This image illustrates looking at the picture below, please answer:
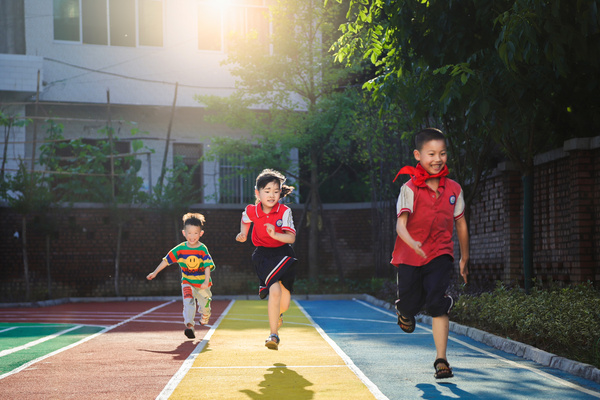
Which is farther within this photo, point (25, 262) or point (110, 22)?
point (110, 22)

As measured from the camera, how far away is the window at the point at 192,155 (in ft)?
97.6

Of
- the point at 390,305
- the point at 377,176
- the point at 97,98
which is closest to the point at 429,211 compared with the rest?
the point at 390,305

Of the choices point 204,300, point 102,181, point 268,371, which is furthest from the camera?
point 102,181

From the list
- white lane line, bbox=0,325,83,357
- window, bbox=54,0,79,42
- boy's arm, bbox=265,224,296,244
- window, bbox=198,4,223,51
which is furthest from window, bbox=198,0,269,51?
boy's arm, bbox=265,224,296,244

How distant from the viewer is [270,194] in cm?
864

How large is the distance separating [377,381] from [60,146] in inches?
827

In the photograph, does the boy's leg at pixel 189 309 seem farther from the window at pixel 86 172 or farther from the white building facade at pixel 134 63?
the white building facade at pixel 134 63

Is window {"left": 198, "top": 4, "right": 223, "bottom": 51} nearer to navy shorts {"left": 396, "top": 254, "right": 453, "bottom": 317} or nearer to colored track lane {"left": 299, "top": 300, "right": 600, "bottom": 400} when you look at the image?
colored track lane {"left": 299, "top": 300, "right": 600, "bottom": 400}

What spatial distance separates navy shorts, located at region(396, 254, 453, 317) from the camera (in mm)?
7141

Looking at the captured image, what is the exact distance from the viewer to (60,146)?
85.6 ft

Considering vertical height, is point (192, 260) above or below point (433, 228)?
below

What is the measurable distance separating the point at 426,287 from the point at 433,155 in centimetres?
122

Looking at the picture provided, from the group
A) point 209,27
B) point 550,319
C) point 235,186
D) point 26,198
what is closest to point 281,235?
point 550,319

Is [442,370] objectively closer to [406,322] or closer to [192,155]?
[406,322]
